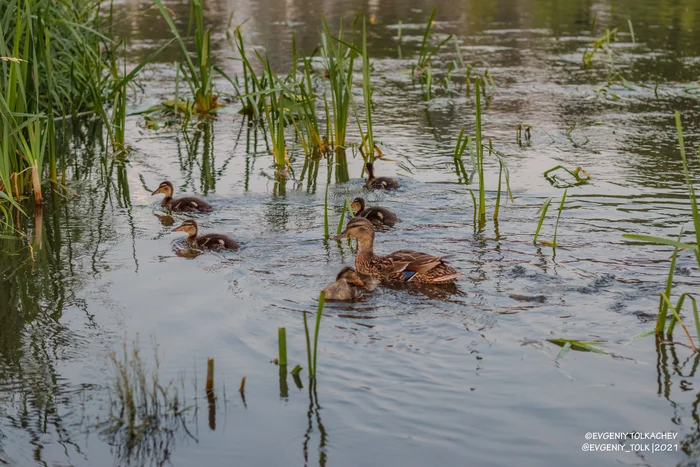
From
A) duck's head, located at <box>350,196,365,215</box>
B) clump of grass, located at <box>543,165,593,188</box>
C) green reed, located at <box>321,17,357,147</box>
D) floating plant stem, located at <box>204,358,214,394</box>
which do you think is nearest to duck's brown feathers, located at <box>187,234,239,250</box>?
duck's head, located at <box>350,196,365,215</box>

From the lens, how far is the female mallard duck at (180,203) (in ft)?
26.5

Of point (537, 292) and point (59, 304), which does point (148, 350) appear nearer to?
point (59, 304)

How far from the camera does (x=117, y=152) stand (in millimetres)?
10016

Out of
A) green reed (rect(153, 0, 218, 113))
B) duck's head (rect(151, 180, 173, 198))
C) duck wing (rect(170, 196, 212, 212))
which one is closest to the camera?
duck wing (rect(170, 196, 212, 212))

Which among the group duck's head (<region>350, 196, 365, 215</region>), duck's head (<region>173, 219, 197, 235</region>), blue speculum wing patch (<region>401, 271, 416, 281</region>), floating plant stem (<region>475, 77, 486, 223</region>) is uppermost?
floating plant stem (<region>475, 77, 486, 223</region>)

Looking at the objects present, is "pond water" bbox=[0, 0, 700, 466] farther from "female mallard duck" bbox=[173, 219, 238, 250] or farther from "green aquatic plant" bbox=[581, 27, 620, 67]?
"green aquatic plant" bbox=[581, 27, 620, 67]

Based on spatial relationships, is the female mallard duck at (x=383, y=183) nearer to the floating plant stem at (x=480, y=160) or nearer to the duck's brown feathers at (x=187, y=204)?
the floating plant stem at (x=480, y=160)

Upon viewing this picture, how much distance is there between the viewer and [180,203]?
806 cm

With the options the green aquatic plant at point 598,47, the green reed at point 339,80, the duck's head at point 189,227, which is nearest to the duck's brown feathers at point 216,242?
the duck's head at point 189,227

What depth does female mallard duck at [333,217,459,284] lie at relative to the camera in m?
6.18

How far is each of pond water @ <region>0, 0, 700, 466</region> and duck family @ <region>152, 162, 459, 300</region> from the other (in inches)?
4.7

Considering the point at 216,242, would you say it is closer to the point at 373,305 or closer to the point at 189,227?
the point at 189,227

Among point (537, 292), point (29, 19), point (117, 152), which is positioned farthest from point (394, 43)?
point (537, 292)

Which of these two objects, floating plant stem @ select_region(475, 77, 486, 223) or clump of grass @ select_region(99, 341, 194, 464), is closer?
clump of grass @ select_region(99, 341, 194, 464)
